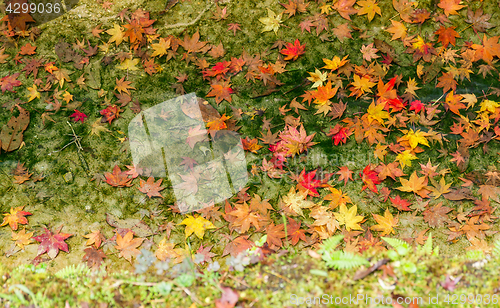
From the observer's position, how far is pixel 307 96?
328 centimetres

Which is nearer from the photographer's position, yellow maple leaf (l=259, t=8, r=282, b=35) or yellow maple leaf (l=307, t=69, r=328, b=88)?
yellow maple leaf (l=307, t=69, r=328, b=88)

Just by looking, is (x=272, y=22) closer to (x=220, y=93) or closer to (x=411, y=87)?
(x=220, y=93)

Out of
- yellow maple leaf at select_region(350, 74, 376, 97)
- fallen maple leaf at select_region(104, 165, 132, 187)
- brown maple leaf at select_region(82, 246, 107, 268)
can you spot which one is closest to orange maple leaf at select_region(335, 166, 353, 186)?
yellow maple leaf at select_region(350, 74, 376, 97)

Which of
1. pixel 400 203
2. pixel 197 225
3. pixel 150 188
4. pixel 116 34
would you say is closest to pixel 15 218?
pixel 150 188

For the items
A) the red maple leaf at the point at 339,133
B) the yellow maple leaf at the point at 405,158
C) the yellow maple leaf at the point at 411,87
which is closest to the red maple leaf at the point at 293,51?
the red maple leaf at the point at 339,133

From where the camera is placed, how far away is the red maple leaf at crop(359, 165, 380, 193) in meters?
2.93

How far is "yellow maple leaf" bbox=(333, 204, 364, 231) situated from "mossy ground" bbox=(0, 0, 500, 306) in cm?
13

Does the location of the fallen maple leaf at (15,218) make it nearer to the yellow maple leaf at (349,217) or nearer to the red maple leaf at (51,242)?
the red maple leaf at (51,242)

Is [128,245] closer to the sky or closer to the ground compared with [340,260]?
closer to the ground

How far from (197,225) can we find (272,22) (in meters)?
2.70

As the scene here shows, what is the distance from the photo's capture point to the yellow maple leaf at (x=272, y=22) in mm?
3643

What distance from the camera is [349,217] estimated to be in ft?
9.09

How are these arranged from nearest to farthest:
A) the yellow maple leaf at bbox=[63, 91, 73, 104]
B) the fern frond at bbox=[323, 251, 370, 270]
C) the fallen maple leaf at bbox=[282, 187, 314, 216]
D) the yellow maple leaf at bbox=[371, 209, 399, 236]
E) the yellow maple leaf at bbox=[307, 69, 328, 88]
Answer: the fern frond at bbox=[323, 251, 370, 270]
the yellow maple leaf at bbox=[371, 209, 399, 236]
the fallen maple leaf at bbox=[282, 187, 314, 216]
the yellow maple leaf at bbox=[307, 69, 328, 88]
the yellow maple leaf at bbox=[63, 91, 73, 104]

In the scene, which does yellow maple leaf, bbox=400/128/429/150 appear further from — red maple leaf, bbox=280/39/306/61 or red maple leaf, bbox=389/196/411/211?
red maple leaf, bbox=280/39/306/61
